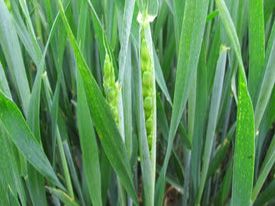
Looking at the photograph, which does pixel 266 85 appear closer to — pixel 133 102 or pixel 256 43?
pixel 256 43

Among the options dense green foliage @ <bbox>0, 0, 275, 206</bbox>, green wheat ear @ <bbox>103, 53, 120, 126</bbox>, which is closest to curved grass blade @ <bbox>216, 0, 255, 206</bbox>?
dense green foliage @ <bbox>0, 0, 275, 206</bbox>

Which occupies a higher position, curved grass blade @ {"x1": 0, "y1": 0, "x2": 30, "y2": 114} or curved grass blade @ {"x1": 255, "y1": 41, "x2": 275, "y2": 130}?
curved grass blade @ {"x1": 0, "y1": 0, "x2": 30, "y2": 114}

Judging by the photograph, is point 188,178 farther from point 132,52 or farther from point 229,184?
point 132,52

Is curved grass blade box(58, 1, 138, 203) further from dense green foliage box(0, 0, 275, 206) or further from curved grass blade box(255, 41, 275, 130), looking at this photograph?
curved grass blade box(255, 41, 275, 130)

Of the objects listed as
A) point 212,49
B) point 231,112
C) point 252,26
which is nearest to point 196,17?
point 252,26

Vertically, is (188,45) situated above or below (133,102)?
above

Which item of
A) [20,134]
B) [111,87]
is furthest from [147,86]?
[20,134]

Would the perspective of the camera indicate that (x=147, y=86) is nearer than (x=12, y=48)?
Yes
